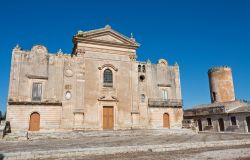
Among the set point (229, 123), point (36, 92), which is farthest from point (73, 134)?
point (229, 123)

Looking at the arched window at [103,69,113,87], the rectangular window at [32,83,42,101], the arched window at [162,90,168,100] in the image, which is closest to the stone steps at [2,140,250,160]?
the rectangular window at [32,83,42,101]

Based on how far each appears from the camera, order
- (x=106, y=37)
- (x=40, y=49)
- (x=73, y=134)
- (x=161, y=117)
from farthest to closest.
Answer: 1. (x=161, y=117)
2. (x=106, y=37)
3. (x=40, y=49)
4. (x=73, y=134)

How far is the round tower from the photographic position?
4016 cm

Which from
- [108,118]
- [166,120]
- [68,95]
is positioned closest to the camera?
[68,95]

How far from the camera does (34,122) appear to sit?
22.1m

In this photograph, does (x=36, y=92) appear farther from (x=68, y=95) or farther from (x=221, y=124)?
(x=221, y=124)

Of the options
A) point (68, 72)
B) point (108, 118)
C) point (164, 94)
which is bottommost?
point (108, 118)

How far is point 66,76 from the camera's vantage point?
2419cm

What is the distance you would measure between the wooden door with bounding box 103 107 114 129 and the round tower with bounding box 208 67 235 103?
2356 cm

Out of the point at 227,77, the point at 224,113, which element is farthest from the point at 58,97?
the point at 227,77

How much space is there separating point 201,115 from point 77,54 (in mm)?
21861

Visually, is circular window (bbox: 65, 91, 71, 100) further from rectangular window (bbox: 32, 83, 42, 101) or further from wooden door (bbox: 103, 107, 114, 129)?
wooden door (bbox: 103, 107, 114, 129)

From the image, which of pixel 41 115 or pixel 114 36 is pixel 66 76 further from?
pixel 114 36

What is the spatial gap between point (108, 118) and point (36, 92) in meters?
7.97
